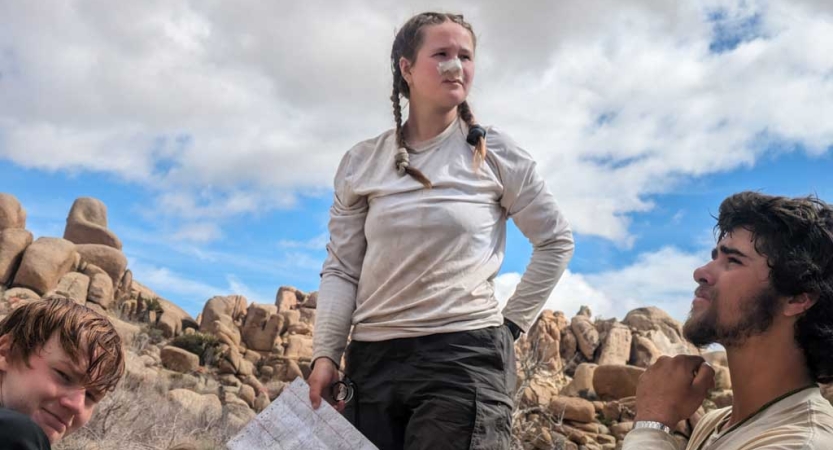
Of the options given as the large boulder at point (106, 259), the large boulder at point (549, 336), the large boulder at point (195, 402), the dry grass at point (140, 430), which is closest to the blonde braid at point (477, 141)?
the dry grass at point (140, 430)

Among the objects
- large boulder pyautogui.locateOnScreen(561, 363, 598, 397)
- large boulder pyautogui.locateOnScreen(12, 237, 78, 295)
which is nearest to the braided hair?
large boulder pyautogui.locateOnScreen(561, 363, 598, 397)

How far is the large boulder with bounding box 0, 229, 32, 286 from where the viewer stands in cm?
2147

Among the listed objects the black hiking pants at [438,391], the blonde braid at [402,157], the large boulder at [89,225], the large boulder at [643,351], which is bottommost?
the black hiking pants at [438,391]

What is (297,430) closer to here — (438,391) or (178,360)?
(438,391)

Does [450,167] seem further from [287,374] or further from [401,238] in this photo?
[287,374]

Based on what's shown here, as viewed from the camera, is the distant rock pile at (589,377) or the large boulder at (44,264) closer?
the distant rock pile at (589,377)

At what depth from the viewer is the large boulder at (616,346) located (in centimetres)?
2539

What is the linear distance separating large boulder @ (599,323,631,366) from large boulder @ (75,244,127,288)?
15.0m

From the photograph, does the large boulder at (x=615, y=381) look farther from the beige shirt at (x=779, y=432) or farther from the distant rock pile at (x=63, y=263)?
the beige shirt at (x=779, y=432)

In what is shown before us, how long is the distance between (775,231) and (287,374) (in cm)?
1859

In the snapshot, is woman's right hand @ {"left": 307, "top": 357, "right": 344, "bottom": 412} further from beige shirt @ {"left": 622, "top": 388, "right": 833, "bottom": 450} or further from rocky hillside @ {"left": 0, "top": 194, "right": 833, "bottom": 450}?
rocky hillside @ {"left": 0, "top": 194, "right": 833, "bottom": 450}

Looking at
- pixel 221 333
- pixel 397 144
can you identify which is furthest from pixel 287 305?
pixel 397 144

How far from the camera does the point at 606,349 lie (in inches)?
1013

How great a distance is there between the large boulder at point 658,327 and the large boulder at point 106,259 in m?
17.1
